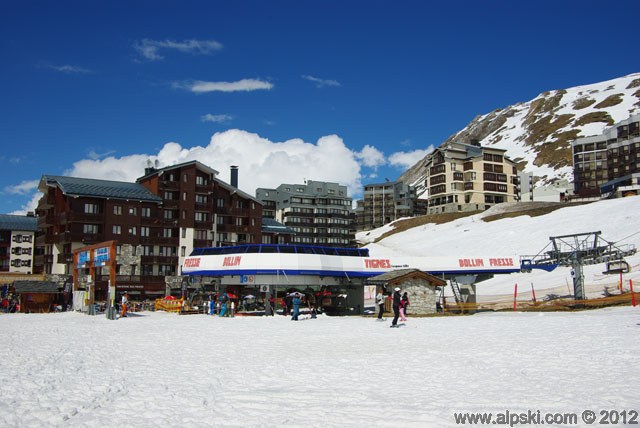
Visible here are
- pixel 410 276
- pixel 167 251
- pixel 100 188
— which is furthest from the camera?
pixel 167 251

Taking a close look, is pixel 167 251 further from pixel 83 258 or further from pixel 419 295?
pixel 419 295

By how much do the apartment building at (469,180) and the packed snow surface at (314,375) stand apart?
114 m

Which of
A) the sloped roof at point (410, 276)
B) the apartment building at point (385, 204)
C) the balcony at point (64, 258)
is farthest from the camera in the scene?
the apartment building at point (385, 204)

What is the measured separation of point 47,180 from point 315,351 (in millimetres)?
64759

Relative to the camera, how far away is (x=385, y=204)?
183375mm

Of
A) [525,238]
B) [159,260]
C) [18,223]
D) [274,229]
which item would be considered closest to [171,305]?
[159,260]

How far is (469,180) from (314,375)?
5131 inches

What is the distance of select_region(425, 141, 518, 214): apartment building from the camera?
461 feet

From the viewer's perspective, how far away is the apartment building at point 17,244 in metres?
94.3

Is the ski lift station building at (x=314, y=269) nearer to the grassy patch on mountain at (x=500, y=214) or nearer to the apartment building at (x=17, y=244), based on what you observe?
the grassy patch on mountain at (x=500, y=214)

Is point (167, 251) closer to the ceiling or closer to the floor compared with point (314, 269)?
closer to the ceiling

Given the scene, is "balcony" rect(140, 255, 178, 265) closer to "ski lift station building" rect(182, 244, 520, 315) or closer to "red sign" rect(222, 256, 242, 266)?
"ski lift station building" rect(182, 244, 520, 315)

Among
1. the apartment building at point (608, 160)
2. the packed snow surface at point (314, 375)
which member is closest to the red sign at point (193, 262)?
the packed snow surface at point (314, 375)

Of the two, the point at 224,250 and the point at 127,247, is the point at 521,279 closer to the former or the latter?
the point at 224,250
